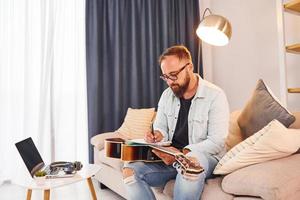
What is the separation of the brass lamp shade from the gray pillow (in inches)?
20.6

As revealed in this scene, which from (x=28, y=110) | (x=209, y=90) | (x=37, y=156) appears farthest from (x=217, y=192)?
(x=28, y=110)

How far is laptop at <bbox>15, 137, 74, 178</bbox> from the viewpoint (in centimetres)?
183

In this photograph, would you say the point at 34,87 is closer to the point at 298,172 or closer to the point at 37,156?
the point at 37,156

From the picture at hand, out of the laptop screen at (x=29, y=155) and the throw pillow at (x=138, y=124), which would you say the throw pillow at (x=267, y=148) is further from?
the throw pillow at (x=138, y=124)

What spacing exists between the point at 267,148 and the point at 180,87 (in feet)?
1.81

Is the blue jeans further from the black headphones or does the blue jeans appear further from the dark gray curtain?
the dark gray curtain

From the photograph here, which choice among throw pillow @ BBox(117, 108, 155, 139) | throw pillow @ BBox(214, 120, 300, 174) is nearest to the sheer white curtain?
throw pillow @ BBox(117, 108, 155, 139)

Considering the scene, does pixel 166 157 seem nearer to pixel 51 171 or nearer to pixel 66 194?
pixel 51 171

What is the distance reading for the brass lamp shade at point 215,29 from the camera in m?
2.09

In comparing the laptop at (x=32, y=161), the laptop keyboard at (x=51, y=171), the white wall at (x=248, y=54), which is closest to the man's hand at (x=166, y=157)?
the laptop at (x=32, y=161)

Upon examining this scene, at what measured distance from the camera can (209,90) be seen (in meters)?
1.59

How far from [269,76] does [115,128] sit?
1.69 meters

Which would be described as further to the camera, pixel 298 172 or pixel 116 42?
pixel 116 42

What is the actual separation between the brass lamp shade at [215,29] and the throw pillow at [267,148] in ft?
3.12
